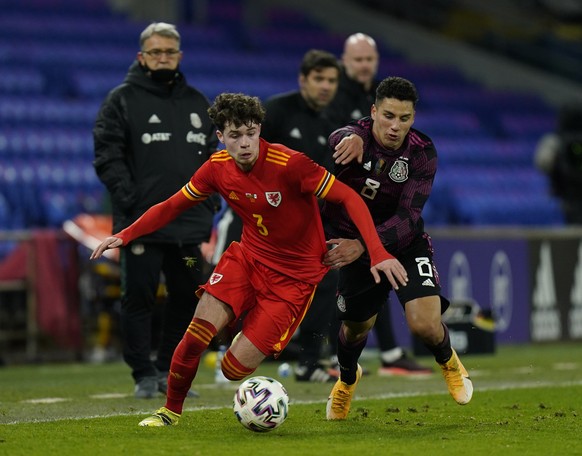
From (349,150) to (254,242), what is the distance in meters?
0.70

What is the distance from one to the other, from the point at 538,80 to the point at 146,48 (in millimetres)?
17701

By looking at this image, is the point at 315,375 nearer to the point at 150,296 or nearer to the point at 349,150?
the point at 150,296

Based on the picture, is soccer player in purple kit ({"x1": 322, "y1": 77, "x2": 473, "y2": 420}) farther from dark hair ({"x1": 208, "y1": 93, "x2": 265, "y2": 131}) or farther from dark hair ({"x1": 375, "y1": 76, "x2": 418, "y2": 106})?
dark hair ({"x1": 208, "y1": 93, "x2": 265, "y2": 131})

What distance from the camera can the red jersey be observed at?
616 cm

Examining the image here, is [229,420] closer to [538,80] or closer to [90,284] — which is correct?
[90,284]

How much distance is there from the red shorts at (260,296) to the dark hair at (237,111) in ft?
2.45

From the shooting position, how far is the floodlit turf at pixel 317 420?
5.53m

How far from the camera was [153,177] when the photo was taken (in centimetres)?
823

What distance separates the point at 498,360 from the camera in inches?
481

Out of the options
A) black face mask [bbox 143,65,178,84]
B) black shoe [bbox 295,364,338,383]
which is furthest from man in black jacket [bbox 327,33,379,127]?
black shoe [bbox 295,364,338,383]

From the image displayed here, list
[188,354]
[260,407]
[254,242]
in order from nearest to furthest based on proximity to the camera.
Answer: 1. [260,407]
2. [188,354]
3. [254,242]

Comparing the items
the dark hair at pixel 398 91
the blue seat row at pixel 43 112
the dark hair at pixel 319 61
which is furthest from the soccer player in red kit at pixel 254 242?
the blue seat row at pixel 43 112

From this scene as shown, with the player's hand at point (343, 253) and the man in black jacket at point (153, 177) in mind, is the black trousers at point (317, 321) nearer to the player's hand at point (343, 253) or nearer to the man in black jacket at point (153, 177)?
the man in black jacket at point (153, 177)

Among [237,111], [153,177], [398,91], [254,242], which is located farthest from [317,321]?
[237,111]
